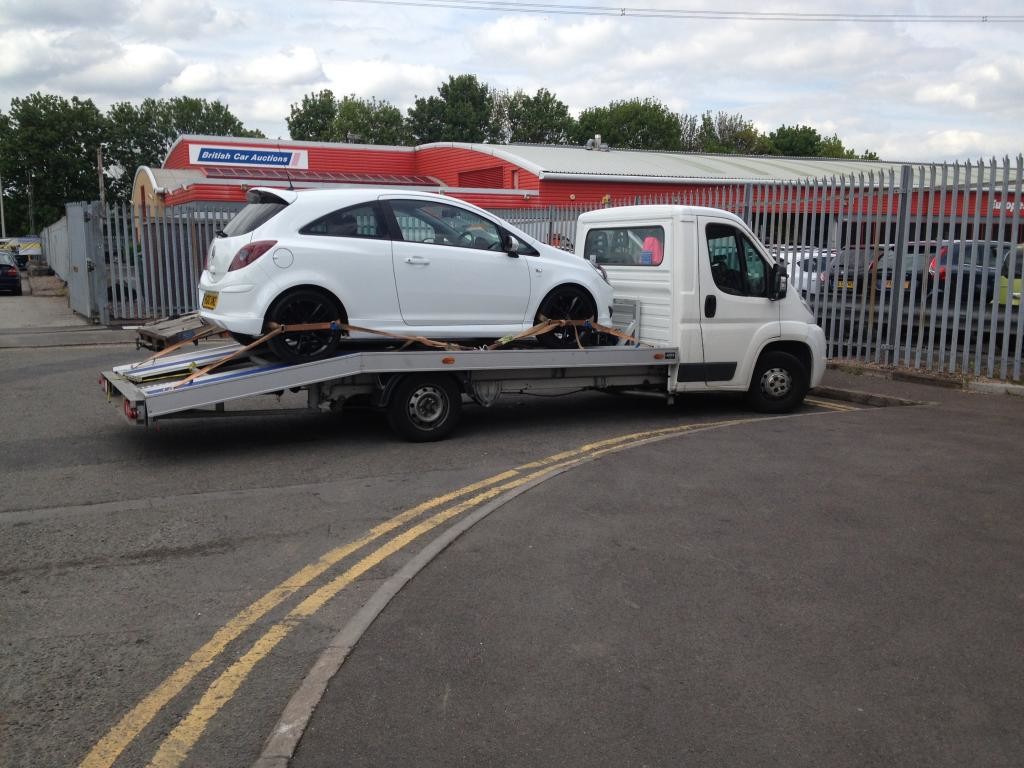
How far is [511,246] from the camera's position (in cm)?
914

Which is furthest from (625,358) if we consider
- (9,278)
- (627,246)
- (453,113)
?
(453,113)

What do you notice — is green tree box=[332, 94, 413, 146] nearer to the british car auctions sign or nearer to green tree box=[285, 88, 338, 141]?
green tree box=[285, 88, 338, 141]

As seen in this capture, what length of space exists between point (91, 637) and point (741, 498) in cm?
444

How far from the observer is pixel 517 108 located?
84500 mm

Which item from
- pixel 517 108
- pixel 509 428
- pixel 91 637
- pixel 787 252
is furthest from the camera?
pixel 517 108

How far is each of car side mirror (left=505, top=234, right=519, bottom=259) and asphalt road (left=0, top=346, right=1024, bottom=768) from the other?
186 cm

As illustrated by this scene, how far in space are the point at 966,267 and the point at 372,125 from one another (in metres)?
78.1

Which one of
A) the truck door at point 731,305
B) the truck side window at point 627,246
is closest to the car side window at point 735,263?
the truck door at point 731,305

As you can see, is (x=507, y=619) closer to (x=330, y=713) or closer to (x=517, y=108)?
(x=330, y=713)

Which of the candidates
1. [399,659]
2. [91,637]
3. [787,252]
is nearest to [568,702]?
[399,659]

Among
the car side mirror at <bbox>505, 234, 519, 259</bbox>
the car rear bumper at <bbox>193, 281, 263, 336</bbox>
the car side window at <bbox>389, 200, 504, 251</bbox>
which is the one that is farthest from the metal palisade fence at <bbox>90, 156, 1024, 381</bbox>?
the car rear bumper at <bbox>193, 281, 263, 336</bbox>

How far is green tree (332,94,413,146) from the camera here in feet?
273

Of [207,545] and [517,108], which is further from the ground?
[517,108]

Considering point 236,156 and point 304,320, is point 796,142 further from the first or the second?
point 304,320
